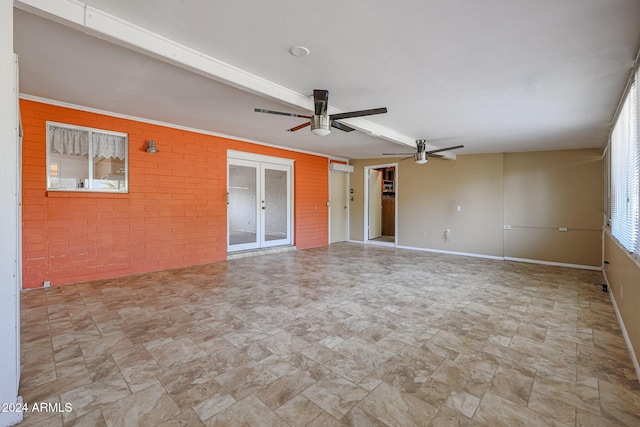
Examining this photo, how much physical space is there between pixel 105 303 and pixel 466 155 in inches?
303

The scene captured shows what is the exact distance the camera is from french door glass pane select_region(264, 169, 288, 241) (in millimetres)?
7156

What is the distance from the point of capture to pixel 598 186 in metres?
5.96

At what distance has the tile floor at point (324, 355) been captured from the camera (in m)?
1.79

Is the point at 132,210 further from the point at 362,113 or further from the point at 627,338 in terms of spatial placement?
the point at 627,338

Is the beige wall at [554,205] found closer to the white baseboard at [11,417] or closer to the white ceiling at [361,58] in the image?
the white ceiling at [361,58]

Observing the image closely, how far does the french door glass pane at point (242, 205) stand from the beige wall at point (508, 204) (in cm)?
408

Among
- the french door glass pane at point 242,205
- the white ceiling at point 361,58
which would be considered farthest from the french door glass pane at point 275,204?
the white ceiling at point 361,58

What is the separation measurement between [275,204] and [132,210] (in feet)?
10.5

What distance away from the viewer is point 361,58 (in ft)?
8.79

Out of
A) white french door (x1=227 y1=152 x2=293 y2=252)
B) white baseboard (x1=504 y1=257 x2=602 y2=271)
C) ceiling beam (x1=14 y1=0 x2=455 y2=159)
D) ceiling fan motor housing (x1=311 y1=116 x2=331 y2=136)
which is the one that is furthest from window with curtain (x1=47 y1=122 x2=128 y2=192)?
white baseboard (x1=504 y1=257 x2=602 y2=271)

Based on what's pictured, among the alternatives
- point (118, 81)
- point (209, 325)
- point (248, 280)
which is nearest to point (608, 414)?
point (209, 325)

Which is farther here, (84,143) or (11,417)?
(84,143)

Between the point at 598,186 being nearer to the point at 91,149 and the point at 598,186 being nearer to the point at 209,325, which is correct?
the point at 209,325

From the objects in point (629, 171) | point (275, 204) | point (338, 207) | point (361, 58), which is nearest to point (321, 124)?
point (361, 58)
